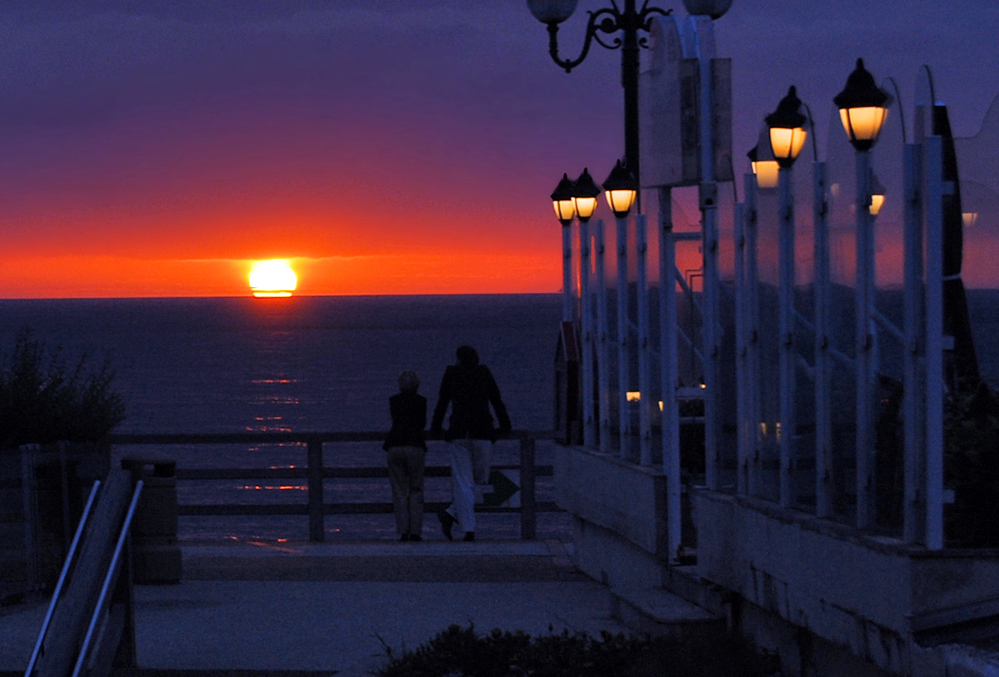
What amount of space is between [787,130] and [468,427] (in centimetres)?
845

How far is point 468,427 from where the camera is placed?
15.9 metres

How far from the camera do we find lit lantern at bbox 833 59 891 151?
6609 millimetres

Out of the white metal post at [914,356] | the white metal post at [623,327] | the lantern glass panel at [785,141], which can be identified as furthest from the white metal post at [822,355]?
the white metal post at [623,327]

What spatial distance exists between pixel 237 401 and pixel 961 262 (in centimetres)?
9370

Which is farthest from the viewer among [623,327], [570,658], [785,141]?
[623,327]

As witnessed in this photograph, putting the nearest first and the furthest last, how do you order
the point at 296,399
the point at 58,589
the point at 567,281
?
the point at 58,589 < the point at 567,281 < the point at 296,399

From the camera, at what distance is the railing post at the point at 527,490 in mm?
15977

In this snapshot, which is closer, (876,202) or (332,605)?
(876,202)

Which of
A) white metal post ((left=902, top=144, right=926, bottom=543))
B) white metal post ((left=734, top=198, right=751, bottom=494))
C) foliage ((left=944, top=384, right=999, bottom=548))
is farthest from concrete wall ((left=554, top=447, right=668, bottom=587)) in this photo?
white metal post ((left=902, top=144, right=926, bottom=543))

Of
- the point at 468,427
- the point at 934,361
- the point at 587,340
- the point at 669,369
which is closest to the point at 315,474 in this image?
the point at 468,427

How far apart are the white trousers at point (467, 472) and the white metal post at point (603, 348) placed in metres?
3.62

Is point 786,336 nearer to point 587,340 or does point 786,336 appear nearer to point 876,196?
point 876,196

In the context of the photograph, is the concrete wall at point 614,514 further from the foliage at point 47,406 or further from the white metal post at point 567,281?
the foliage at point 47,406

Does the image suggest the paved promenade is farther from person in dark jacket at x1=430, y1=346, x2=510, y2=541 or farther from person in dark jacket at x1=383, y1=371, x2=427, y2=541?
person in dark jacket at x1=430, y1=346, x2=510, y2=541
